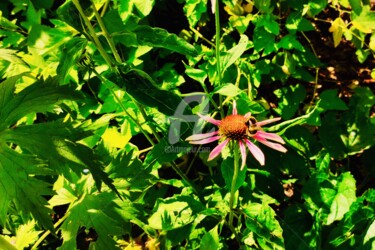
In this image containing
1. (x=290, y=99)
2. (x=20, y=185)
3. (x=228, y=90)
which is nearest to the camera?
(x=20, y=185)

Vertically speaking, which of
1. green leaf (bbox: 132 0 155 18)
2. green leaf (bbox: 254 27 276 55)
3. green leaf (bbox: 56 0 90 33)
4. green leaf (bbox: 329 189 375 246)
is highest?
green leaf (bbox: 56 0 90 33)

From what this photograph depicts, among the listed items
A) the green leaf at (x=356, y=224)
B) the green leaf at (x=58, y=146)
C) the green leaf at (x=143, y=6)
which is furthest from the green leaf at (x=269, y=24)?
the green leaf at (x=58, y=146)

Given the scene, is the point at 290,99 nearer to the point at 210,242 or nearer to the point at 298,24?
the point at 298,24

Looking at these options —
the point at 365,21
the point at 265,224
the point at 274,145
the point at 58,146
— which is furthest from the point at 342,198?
the point at 58,146

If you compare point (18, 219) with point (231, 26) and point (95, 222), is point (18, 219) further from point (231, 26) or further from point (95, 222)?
point (231, 26)

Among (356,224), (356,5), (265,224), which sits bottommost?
(356,224)

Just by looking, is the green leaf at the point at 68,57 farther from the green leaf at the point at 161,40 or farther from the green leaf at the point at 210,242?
the green leaf at the point at 210,242

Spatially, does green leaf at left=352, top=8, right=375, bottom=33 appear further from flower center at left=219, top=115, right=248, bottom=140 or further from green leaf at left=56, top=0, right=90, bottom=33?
green leaf at left=56, top=0, right=90, bottom=33

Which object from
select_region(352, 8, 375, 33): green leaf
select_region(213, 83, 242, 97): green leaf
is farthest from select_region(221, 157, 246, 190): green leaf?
select_region(352, 8, 375, 33): green leaf
